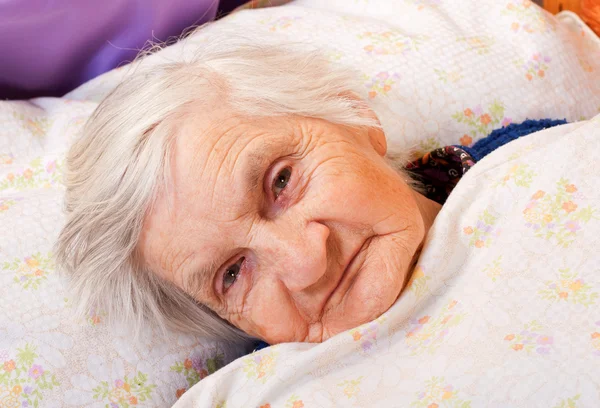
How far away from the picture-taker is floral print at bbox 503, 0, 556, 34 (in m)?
1.86

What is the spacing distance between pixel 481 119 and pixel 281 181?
718 millimetres

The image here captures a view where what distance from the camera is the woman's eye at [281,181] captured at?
126 cm

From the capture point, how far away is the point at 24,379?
1344 millimetres

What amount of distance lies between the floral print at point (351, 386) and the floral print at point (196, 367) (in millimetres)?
367

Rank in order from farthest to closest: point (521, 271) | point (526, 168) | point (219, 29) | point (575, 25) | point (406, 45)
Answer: point (575, 25) < point (219, 29) < point (406, 45) < point (526, 168) < point (521, 271)

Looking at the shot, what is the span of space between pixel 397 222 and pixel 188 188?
1.22 feet

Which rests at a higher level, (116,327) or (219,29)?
(219,29)

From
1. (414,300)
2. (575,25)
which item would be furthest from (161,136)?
(575,25)

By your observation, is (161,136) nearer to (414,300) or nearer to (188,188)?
(188,188)

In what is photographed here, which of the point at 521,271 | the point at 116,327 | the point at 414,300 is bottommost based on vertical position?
the point at 116,327

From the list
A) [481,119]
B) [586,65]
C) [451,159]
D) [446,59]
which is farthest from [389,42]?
[586,65]

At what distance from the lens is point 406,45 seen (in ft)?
5.98

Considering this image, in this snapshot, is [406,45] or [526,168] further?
[406,45]

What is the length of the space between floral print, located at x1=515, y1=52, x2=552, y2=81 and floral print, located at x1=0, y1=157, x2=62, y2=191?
1.20 m
